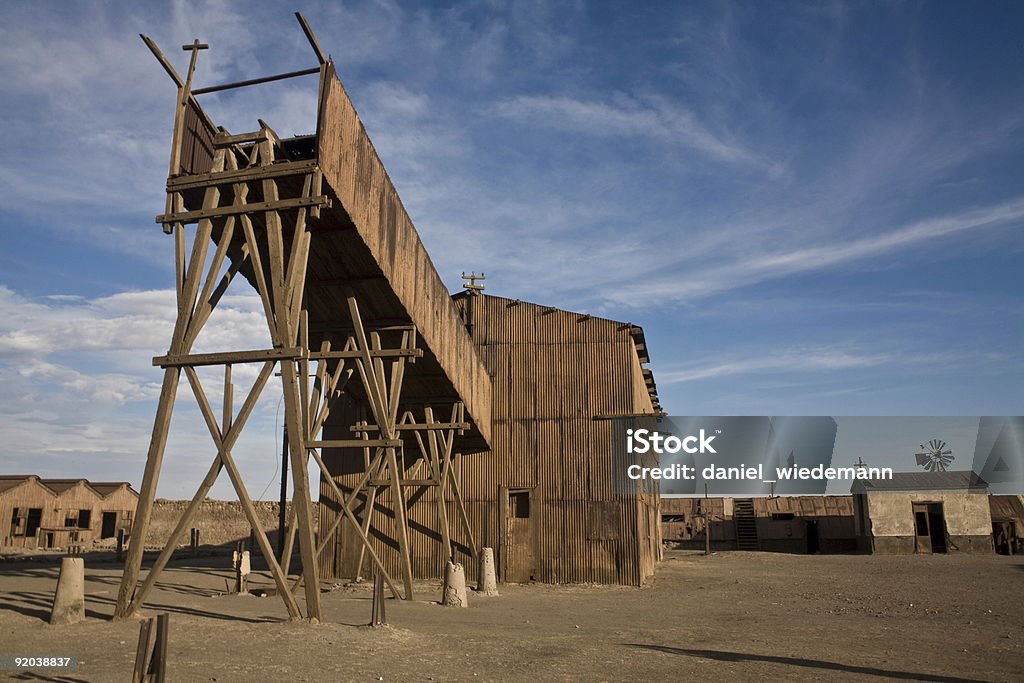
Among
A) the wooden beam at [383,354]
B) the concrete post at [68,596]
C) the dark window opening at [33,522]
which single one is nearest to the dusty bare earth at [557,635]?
the concrete post at [68,596]

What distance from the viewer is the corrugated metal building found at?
75.4 ft

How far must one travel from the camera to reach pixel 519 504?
23812 millimetres

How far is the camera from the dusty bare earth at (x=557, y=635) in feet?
27.9

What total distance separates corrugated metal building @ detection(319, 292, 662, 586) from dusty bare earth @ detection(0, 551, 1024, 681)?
2041 mm

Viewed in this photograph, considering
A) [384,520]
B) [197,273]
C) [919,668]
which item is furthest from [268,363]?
[384,520]

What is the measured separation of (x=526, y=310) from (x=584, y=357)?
8.67 ft

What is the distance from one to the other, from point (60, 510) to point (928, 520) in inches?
1859

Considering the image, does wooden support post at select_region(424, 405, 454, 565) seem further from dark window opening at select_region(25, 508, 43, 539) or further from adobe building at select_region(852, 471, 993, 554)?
dark window opening at select_region(25, 508, 43, 539)

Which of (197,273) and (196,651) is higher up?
(197,273)

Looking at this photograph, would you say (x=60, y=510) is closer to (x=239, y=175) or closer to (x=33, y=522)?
(x=33, y=522)

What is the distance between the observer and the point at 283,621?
10.9 meters

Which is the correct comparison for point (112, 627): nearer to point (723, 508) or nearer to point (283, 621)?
point (283, 621)

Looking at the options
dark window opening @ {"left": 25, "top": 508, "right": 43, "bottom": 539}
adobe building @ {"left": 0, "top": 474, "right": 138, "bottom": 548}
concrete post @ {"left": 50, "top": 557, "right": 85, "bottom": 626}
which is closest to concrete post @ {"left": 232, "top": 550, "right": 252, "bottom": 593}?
concrete post @ {"left": 50, "top": 557, "right": 85, "bottom": 626}

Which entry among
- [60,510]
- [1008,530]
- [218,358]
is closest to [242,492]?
[218,358]
